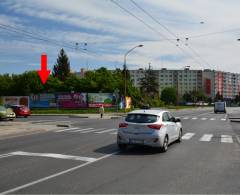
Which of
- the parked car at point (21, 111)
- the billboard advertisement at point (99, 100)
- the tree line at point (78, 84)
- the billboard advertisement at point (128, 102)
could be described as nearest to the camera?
the parked car at point (21, 111)

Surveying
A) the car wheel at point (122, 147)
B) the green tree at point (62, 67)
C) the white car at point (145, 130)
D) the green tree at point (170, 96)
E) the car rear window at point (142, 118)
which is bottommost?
the car wheel at point (122, 147)

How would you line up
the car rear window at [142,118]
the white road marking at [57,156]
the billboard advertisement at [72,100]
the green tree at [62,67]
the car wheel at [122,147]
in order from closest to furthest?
the white road marking at [57,156], the car rear window at [142,118], the car wheel at [122,147], the billboard advertisement at [72,100], the green tree at [62,67]

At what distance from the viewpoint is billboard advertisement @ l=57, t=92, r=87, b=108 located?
68000 millimetres

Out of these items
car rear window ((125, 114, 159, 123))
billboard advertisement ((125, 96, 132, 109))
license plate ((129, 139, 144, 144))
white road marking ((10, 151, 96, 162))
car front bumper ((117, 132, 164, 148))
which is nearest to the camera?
white road marking ((10, 151, 96, 162))

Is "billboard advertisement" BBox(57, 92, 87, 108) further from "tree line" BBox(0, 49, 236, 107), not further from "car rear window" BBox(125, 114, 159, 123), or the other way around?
"car rear window" BBox(125, 114, 159, 123)

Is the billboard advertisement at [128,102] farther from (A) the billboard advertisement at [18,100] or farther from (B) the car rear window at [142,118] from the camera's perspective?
(B) the car rear window at [142,118]

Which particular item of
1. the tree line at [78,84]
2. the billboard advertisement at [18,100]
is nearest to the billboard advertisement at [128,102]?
the tree line at [78,84]

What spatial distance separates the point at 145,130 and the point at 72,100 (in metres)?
55.3

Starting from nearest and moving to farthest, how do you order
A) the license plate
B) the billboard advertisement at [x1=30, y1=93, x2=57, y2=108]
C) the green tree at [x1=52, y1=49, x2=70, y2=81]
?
the license plate → the billboard advertisement at [x1=30, y1=93, x2=57, y2=108] → the green tree at [x1=52, y1=49, x2=70, y2=81]

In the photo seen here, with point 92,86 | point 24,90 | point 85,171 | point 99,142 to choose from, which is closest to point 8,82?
point 24,90

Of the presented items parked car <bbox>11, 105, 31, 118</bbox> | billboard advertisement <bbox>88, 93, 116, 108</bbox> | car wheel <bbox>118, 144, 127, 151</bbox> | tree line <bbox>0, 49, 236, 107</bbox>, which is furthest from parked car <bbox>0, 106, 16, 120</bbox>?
billboard advertisement <bbox>88, 93, 116, 108</bbox>

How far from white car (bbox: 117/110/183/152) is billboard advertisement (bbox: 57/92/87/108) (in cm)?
5343

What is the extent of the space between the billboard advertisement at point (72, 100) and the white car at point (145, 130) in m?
53.4

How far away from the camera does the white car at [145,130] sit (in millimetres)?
13930
